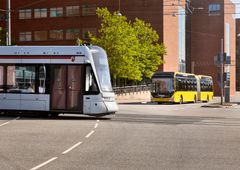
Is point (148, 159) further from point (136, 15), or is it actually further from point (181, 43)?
point (181, 43)

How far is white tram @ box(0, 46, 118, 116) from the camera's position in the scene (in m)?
22.5

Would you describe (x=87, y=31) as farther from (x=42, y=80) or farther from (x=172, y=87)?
(x=42, y=80)

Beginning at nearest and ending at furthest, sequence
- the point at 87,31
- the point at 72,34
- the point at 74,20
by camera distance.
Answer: the point at 87,31, the point at 74,20, the point at 72,34

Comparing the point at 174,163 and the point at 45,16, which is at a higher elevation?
the point at 45,16

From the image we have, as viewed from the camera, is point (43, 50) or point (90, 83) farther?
point (43, 50)

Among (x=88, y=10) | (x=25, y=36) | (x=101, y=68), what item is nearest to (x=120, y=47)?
(x=88, y=10)

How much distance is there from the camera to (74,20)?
8550cm

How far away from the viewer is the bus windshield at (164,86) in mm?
47500

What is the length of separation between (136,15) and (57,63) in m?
58.5

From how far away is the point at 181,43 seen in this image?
306 feet

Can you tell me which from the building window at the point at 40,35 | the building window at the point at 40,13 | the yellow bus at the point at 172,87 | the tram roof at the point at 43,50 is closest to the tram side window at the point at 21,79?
the tram roof at the point at 43,50

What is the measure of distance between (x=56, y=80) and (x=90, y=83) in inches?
62.4

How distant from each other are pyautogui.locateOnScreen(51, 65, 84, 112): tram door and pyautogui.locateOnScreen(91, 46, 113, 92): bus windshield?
789 mm

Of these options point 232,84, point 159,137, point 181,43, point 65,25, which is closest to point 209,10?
point 181,43
